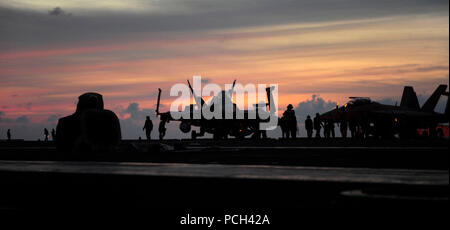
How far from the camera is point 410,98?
3110 inches

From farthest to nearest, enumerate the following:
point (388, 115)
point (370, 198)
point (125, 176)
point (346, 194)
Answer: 1. point (388, 115)
2. point (125, 176)
3. point (346, 194)
4. point (370, 198)

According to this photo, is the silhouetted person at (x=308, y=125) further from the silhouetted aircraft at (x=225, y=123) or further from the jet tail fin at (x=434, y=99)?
the jet tail fin at (x=434, y=99)

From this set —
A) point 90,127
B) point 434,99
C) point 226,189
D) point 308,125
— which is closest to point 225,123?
point 308,125

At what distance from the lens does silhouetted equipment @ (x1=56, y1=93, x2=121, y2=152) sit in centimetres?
2522

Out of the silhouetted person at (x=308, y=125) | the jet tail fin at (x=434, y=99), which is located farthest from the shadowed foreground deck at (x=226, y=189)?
the jet tail fin at (x=434, y=99)

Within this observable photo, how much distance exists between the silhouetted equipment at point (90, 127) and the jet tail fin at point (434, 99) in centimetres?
4889

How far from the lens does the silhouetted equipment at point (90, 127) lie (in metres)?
25.2

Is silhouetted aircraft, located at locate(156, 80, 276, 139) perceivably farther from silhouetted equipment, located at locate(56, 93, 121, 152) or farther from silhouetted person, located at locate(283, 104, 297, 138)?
silhouetted equipment, located at locate(56, 93, 121, 152)

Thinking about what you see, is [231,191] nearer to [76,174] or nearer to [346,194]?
[346,194]

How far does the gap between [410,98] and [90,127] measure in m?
61.5
